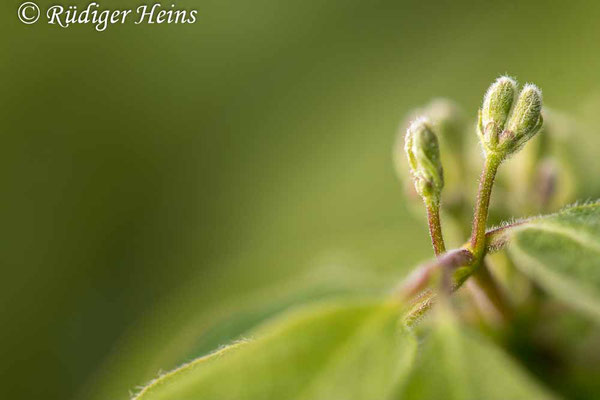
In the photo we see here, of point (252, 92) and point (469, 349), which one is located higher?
point (252, 92)

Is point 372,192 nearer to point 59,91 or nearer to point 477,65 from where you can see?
point 477,65

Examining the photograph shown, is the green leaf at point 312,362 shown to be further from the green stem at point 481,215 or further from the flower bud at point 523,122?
the flower bud at point 523,122

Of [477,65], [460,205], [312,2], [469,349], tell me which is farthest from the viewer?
[312,2]

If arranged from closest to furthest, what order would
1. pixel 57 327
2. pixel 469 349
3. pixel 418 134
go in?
pixel 469 349 → pixel 418 134 → pixel 57 327

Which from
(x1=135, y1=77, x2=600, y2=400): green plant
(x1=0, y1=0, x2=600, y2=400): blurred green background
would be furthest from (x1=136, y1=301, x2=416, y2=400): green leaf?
(x1=0, y1=0, x2=600, y2=400): blurred green background

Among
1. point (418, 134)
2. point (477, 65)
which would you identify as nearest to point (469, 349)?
point (418, 134)

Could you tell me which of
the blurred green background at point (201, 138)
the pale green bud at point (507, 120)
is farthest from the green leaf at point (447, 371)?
the blurred green background at point (201, 138)

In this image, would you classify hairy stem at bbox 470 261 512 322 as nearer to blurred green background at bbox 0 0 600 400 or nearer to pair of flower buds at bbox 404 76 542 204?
pair of flower buds at bbox 404 76 542 204
